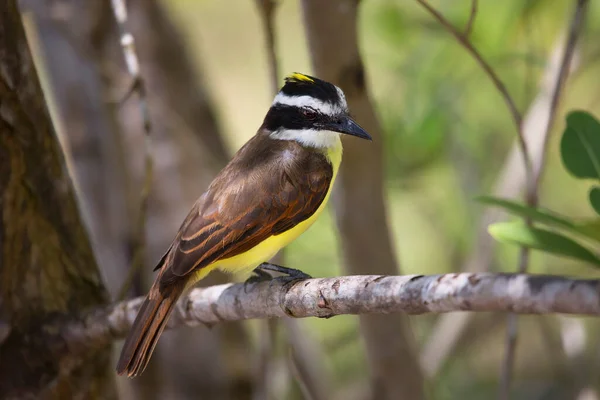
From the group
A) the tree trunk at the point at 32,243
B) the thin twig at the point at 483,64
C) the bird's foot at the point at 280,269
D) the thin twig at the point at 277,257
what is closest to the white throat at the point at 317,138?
the thin twig at the point at 277,257

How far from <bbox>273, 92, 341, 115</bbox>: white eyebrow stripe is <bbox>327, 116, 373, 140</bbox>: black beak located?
0.13 ft

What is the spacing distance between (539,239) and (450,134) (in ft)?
8.15

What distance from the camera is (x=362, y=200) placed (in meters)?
3.30

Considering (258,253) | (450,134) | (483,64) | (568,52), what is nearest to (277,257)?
(258,253)

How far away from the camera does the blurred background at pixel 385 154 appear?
433 centimetres

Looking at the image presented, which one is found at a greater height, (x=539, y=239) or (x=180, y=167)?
(x=539, y=239)

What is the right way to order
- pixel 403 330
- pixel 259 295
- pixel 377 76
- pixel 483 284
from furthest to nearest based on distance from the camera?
pixel 377 76 → pixel 403 330 → pixel 259 295 → pixel 483 284

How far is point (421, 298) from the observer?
74.6 inches

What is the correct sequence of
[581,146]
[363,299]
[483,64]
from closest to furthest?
[363,299]
[581,146]
[483,64]

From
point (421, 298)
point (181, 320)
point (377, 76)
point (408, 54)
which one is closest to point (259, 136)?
point (181, 320)

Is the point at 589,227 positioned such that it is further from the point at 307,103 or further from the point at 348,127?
the point at 307,103

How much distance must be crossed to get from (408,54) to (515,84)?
0.94 metres

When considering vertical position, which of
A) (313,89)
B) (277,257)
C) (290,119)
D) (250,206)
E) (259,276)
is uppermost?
(313,89)

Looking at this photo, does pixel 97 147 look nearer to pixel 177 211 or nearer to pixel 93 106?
Answer: pixel 93 106
